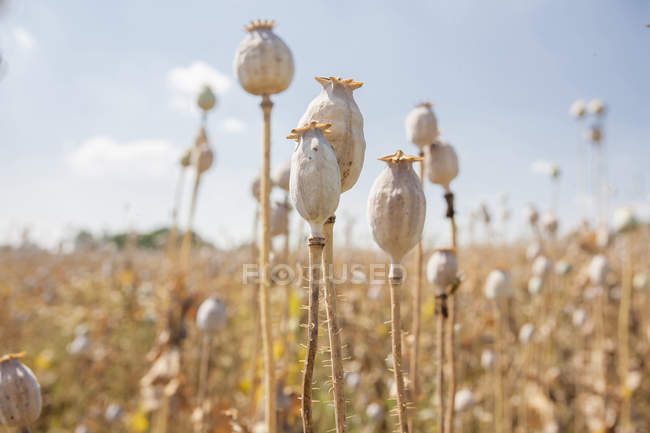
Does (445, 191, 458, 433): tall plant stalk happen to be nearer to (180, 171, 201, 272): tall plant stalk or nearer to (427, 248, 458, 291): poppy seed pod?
(427, 248, 458, 291): poppy seed pod

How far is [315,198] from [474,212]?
446 centimetres

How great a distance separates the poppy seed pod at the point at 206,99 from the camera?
2.22 m

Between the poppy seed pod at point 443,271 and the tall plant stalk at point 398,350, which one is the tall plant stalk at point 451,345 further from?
the tall plant stalk at point 398,350

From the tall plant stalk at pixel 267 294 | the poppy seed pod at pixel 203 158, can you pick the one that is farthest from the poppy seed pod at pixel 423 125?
the poppy seed pod at pixel 203 158

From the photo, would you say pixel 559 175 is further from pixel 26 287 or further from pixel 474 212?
pixel 26 287

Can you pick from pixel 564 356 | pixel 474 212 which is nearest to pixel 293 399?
pixel 564 356

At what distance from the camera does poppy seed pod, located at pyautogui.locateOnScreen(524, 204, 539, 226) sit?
376cm

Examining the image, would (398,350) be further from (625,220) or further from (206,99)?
(625,220)

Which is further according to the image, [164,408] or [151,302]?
[151,302]

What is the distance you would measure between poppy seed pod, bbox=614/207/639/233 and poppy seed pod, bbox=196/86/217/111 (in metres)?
2.32

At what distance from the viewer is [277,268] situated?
72.9 inches

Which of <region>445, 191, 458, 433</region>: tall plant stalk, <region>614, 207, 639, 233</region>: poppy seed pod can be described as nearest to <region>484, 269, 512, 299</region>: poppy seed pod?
<region>445, 191, 458, 433</region>: tall plant stalk

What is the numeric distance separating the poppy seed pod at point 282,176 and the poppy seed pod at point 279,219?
3.5 inches

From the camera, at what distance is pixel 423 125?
1.32 metres
